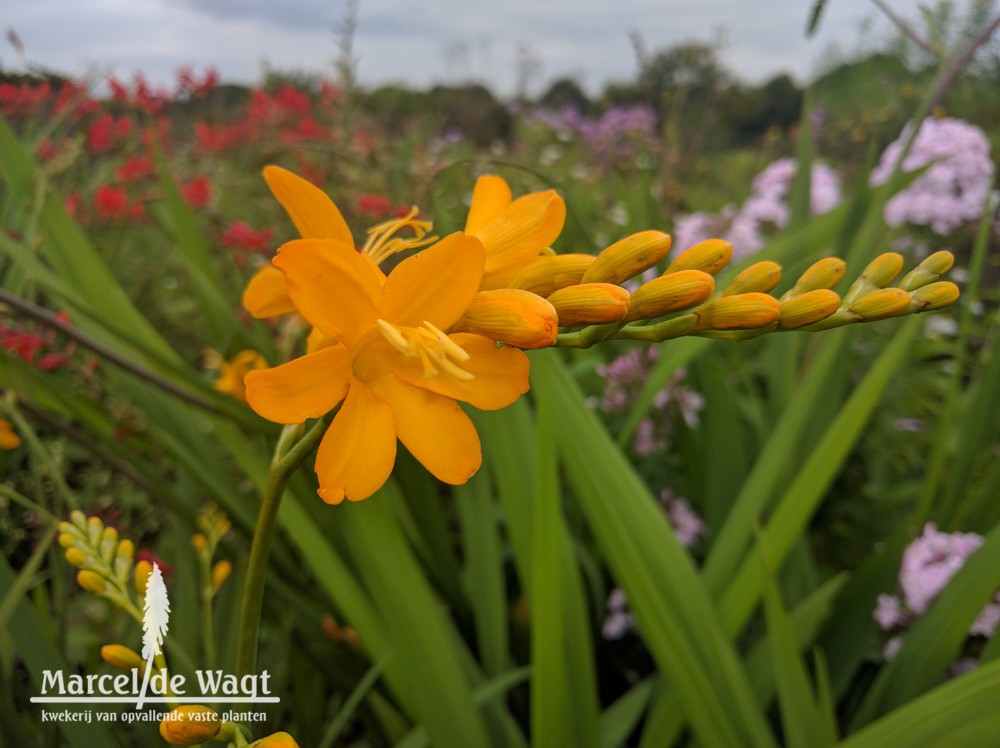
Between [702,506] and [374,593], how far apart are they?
0.72 meters

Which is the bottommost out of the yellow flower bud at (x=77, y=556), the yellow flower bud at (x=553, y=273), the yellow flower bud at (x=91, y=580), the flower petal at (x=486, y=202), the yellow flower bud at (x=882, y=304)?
the yellow flower bud at (x=91, y=580)

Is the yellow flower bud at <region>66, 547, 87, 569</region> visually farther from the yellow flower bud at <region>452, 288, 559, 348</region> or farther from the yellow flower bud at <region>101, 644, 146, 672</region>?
the yellow flower bud at <region>452, 288, 559, 348</region>

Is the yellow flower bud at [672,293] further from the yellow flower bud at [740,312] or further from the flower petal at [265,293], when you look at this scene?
the flower petal at [265,293]

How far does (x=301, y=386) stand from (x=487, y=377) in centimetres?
11

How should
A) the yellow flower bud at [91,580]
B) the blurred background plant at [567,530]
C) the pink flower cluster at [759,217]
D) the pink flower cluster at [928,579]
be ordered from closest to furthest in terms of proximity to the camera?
1. the yellow flower bud at [91,580]
2. the blurred background plant at [567,530]
3. the pink flower cluster at [928,579]
4. the pink flower cluster at [759,217]

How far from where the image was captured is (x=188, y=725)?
41 centimetres

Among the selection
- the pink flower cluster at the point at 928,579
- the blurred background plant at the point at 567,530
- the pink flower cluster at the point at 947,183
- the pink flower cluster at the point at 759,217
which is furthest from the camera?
the pink flower cluster at the point at 759,217

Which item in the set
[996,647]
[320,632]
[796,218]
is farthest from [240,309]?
[996,647]

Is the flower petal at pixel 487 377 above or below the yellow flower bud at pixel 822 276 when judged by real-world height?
below

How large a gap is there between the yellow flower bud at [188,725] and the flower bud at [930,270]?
51 centimetres

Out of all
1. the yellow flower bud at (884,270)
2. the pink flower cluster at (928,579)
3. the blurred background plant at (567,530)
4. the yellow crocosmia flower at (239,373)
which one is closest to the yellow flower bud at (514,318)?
the yellow flower bud at (884,270)

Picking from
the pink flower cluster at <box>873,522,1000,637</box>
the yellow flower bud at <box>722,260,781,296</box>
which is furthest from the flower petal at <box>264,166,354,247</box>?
the pink flower cluster at <box>873,522,1000,637</box>

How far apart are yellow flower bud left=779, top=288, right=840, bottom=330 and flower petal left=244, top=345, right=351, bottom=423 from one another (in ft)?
0.90

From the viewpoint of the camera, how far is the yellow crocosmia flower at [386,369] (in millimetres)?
419
